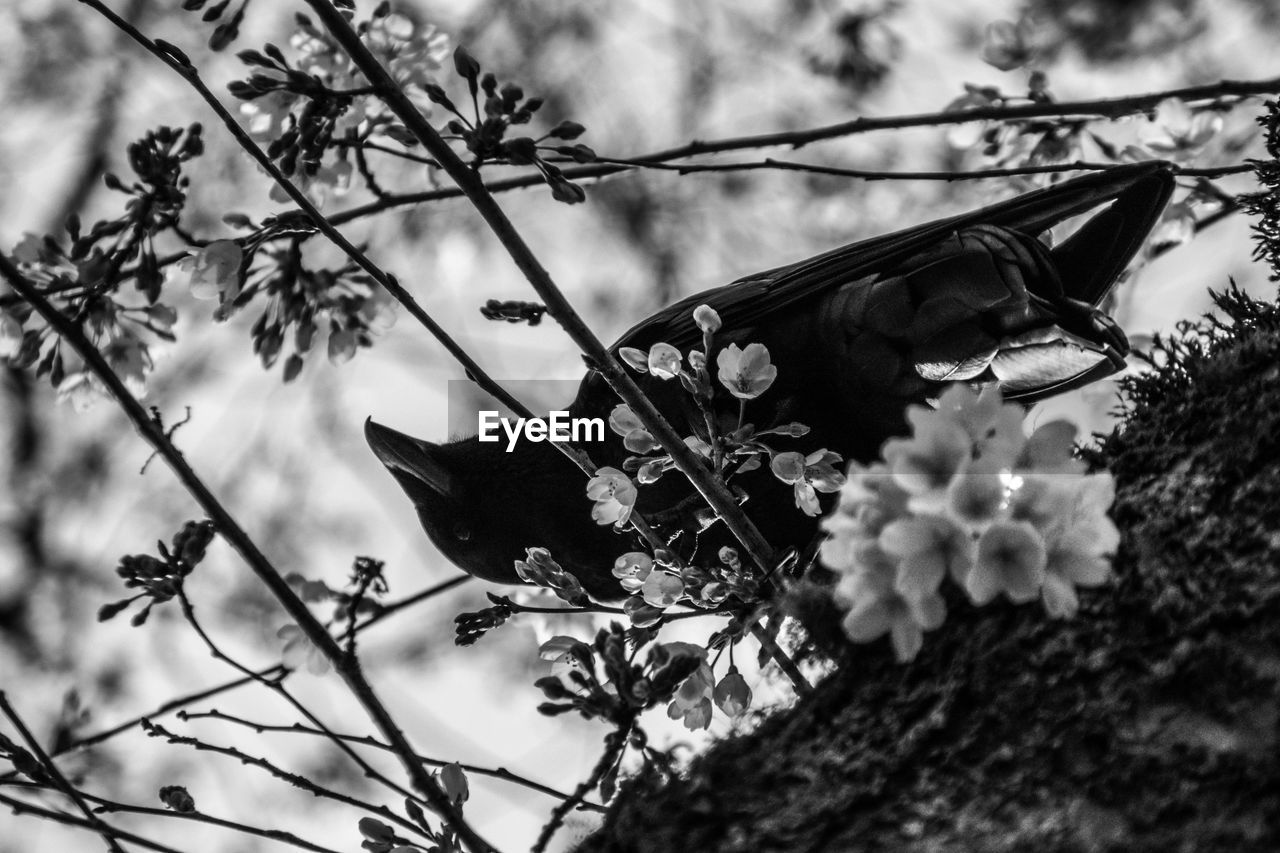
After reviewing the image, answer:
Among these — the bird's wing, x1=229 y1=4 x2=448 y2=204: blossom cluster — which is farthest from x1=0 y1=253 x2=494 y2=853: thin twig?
the bird's wing

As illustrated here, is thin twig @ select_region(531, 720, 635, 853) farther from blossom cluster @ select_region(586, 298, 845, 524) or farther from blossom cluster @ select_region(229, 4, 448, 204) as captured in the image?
blossom cluster @ select_region(229, 4, 448, 204)

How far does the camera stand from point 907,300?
235cm

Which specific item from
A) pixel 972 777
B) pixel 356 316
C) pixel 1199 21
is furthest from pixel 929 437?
pixel 1199 21

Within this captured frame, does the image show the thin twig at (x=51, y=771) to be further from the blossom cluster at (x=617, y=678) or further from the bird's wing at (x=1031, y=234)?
the bird's wing at (x=1031, y=234)

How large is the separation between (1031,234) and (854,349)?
0.44m

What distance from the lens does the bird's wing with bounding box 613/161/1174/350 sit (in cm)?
233

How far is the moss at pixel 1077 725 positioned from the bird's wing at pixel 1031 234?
3.25 ft

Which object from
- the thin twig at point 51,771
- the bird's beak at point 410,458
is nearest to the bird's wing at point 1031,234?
the bird's beak at point 410,458

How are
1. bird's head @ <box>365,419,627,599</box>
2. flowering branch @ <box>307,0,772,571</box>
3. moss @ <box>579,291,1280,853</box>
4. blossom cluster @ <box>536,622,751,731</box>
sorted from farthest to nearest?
1. bird's head @ <box>365,419,627,599</box>
2. flowering branch @ <box>307,0,772,571</box>
3. blossom cluster @ <box>536,622,751,731</box>
4. moss @ <box>579,291,1280,853</box>

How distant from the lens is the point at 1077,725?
1.12 metres

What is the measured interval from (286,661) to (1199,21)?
516 cm

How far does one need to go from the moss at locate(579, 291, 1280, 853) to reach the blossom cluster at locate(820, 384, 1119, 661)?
8 cm

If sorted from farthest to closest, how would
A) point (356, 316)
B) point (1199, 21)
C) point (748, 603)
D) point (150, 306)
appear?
point (1199, 21)
point (356, 316)
point (150, 306)
point (748, 603)

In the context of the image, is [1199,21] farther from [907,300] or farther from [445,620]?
[445,620]
